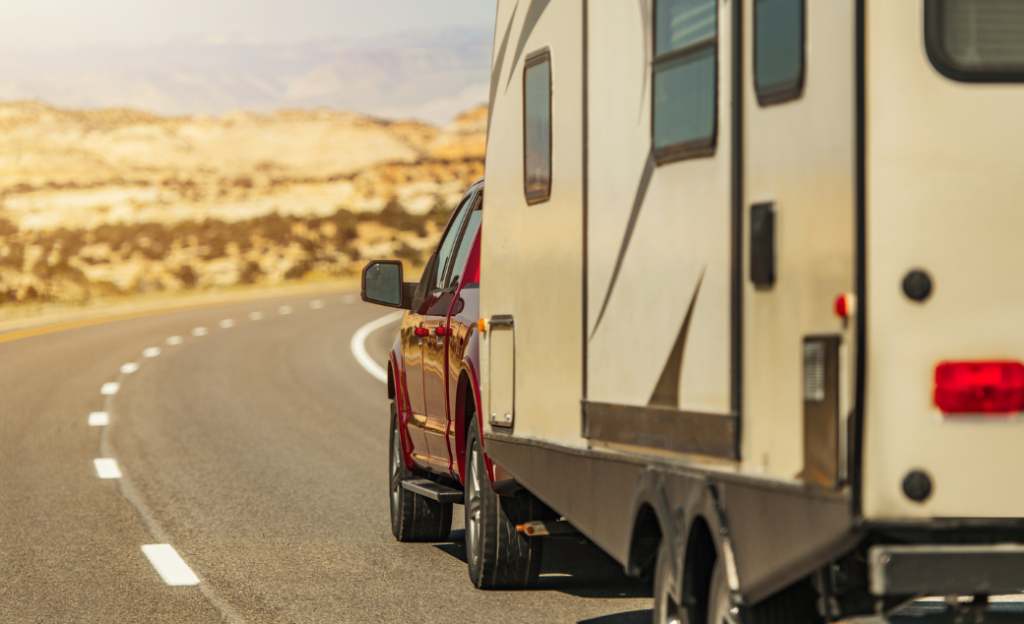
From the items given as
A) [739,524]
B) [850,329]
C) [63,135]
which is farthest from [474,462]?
[63,135]

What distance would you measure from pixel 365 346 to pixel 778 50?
22.5 metres

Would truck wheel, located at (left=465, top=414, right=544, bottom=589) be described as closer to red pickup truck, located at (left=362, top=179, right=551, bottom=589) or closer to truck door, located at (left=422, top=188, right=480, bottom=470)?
red pickup truck, located at (left=362, top=179, right=551, bottom=589)

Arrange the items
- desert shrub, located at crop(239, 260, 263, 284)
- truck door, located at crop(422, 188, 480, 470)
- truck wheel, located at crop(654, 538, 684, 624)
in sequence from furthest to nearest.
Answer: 1. desert shrub, located at crop(239, 260, 263, 284)
2. truck door, located at crop(422, 188, 480, 470)
3. truck wheel, located at crop(654, 538, 684, 624)

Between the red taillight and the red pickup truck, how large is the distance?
3432 mm

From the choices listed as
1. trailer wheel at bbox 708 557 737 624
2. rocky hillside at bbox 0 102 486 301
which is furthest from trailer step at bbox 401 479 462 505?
rocky hillside at bbox 0 102 486 301

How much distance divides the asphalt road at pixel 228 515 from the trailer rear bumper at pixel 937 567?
310 centimetres

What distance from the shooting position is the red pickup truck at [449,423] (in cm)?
728

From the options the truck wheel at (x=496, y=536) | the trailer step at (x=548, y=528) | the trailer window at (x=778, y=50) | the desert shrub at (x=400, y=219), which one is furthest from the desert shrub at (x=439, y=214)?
the trailer window at (x=778, y=50)

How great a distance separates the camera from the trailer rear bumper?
372 centimetres

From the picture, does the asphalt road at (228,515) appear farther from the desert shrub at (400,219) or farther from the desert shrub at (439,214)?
the desert shrub at (439,214)

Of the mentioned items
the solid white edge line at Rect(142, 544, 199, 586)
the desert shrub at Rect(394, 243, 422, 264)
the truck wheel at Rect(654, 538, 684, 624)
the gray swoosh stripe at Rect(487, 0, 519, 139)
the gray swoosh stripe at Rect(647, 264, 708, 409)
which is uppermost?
the desert shrub at Rect(394, 243, 422, 264)

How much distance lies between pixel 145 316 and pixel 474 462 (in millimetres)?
29011

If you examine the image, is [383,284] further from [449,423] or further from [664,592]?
[664,592]

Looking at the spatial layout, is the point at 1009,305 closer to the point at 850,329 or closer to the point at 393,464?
the point at 850,329
